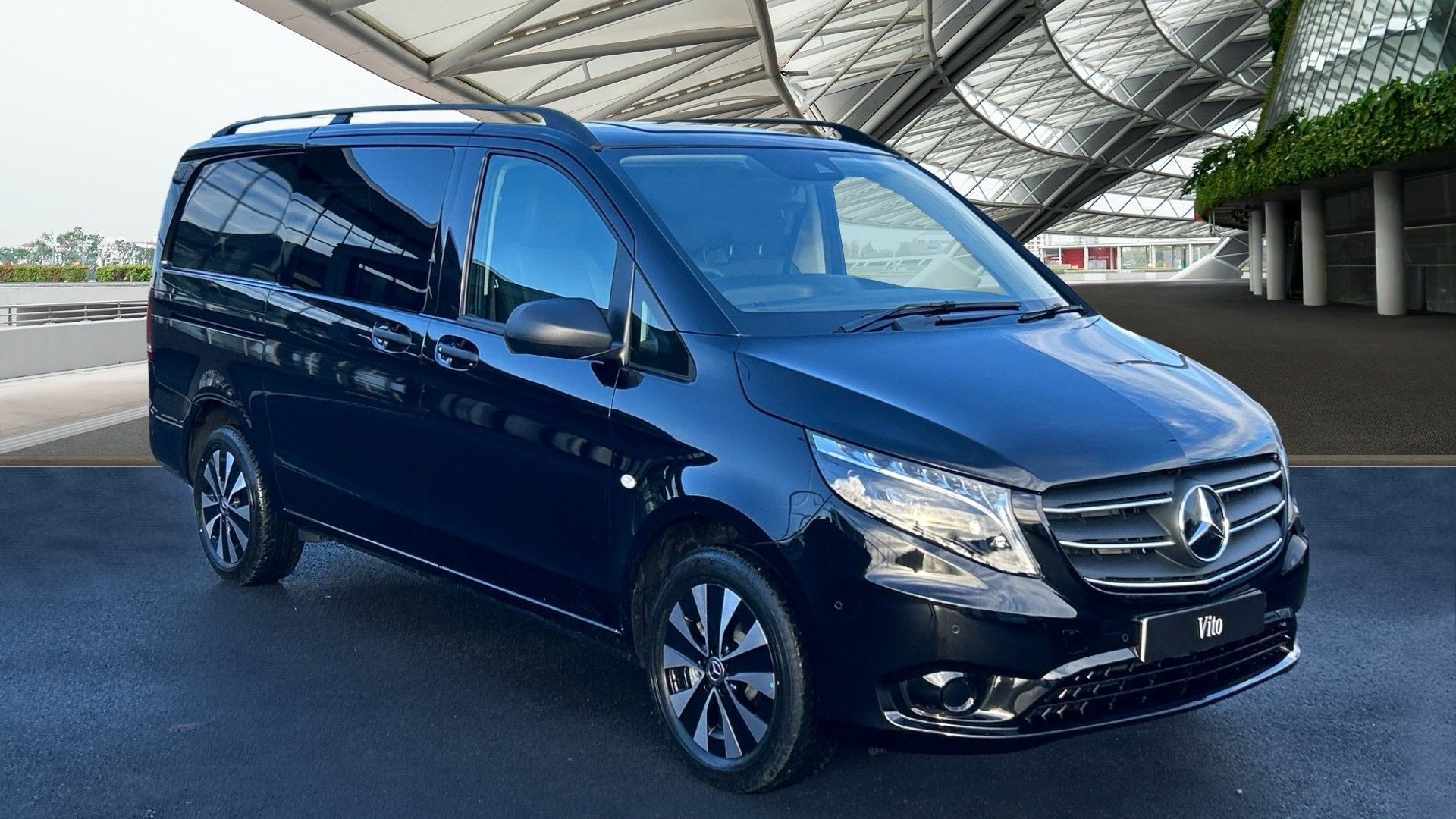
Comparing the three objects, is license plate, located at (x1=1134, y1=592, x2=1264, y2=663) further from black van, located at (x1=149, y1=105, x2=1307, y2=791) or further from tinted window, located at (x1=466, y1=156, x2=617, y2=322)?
tinted window, located at (x1=466, y1=156, x2=617, y2=322)

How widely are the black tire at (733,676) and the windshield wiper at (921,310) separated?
0.81m

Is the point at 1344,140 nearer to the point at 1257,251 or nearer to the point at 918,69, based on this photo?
the point at 918,69

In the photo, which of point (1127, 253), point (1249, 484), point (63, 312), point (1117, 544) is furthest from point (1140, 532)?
point (1127, 253)

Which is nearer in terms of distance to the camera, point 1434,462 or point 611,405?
point 611,405

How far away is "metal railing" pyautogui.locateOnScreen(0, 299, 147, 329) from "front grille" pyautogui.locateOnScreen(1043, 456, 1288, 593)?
73.5ft

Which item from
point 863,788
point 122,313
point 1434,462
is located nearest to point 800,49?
point 122,313

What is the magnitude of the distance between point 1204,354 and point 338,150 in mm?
15266

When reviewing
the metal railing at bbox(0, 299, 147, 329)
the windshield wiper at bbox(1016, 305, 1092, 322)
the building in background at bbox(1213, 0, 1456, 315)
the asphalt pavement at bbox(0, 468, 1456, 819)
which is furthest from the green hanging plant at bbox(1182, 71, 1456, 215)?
the metal railing at bbox(0, 299, 147, 329)

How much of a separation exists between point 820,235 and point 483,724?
1901 mm

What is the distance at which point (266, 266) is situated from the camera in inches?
221

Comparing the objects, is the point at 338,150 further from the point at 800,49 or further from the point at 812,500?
the point at 800,49

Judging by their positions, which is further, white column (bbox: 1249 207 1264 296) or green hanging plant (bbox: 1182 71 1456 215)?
white column (bbox: 1249 207 1264 296)

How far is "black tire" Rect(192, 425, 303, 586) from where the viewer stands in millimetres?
5793

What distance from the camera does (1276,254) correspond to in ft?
120
